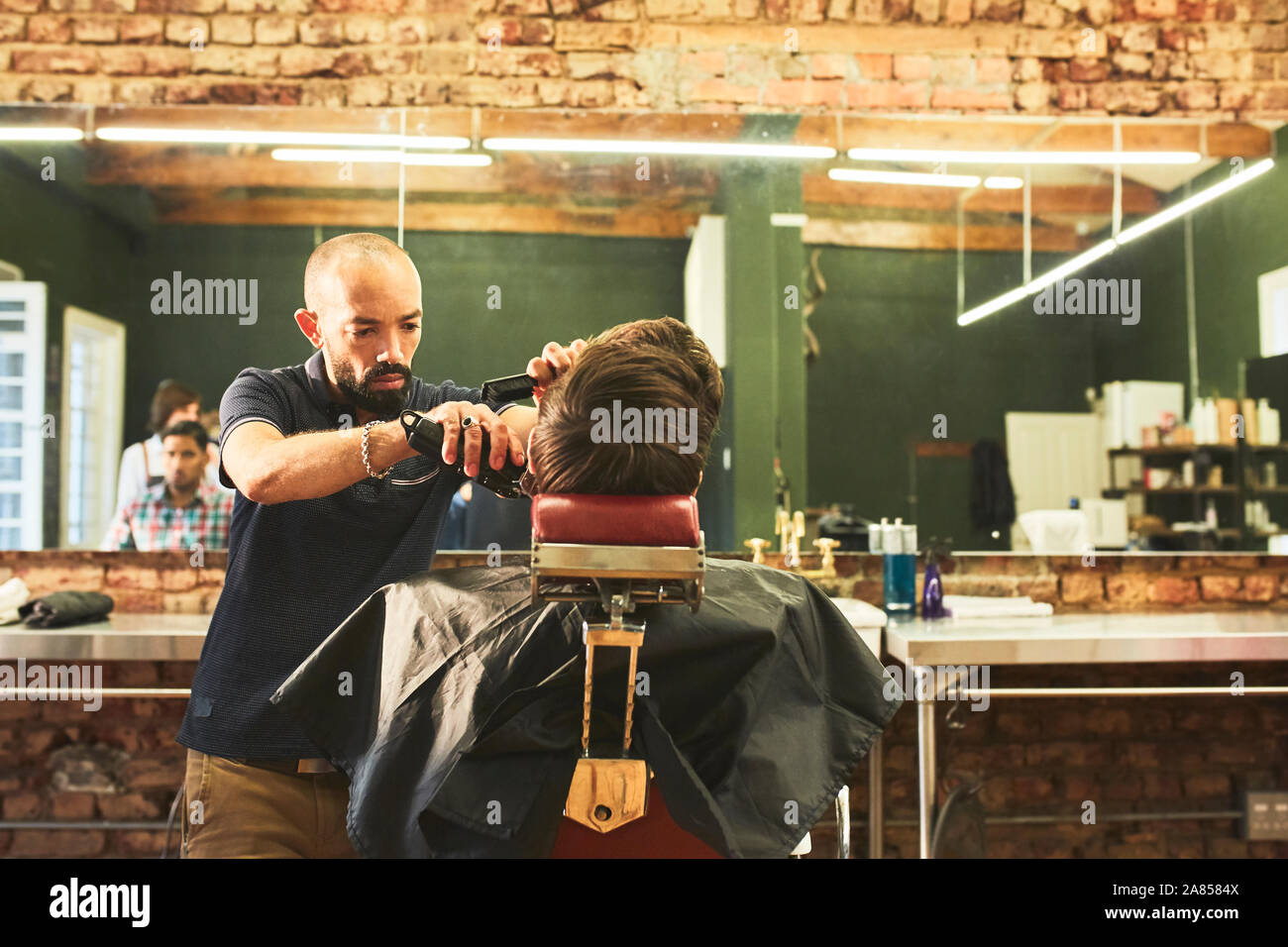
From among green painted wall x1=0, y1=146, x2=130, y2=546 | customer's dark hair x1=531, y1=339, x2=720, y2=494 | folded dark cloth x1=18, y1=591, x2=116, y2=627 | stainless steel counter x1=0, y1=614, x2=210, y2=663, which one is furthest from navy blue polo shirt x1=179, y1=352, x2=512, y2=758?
green painted wall x1=0, y1=146, x2=130, y2=546

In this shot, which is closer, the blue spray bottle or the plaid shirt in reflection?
the blue spray bottle

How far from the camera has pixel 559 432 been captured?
103 cm

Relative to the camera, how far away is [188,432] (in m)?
2.52

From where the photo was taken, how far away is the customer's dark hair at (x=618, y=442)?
1.00 m

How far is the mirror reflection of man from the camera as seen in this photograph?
2.52 meters

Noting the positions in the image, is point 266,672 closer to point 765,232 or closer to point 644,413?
point 644,413

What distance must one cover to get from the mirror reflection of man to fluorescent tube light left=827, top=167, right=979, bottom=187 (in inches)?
79.9

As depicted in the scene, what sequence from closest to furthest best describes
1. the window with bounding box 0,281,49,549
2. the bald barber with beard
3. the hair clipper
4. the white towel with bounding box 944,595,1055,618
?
the hair clipper → the bald barber with beard → the white towel with bounding box 944,595,1055,618 → the window with bounding box 0,281,49,549

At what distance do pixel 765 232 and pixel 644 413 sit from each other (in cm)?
179

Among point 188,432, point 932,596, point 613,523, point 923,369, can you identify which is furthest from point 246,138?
point 932,596

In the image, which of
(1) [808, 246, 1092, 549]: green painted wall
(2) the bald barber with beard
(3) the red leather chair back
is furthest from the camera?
(1) [808, 246, 1092, 549]: green painted wall

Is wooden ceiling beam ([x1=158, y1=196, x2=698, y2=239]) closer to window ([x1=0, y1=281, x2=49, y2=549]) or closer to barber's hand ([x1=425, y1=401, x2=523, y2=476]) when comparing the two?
window ([x1=0, y1=281, x2=49, y2=549])
